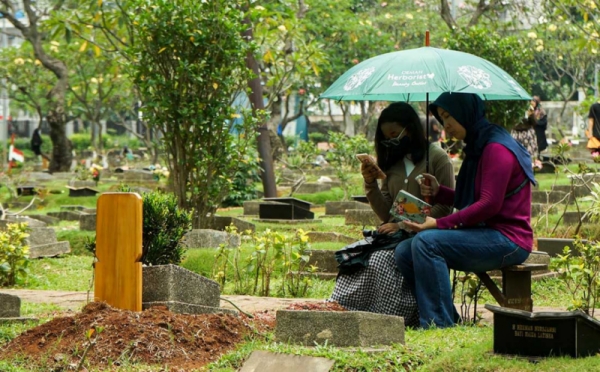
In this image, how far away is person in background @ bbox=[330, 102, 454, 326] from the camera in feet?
26.6

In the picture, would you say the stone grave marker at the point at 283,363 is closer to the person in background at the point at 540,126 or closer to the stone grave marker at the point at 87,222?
the stone grave marker at the point at 87,222

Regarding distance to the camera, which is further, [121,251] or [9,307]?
[9,307]

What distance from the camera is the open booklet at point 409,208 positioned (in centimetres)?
791

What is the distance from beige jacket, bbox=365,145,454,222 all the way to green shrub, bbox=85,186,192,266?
1.99m

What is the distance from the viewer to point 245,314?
795 cm

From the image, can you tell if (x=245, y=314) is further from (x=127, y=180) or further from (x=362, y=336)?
(x=127, y=180)

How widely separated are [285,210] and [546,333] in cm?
1039

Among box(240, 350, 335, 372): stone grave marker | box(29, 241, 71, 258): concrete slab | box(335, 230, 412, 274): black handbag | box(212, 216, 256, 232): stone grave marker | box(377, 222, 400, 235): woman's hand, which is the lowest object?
box(29, 241, 71, 258): concrete slab

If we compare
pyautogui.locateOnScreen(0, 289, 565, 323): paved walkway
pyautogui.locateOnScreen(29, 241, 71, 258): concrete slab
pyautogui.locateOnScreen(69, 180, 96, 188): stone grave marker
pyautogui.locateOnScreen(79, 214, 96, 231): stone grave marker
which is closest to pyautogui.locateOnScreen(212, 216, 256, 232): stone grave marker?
pyautogui.locateOnScreen(29, 241, 71, 258): concrete slab

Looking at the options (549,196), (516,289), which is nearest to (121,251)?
(516,289)

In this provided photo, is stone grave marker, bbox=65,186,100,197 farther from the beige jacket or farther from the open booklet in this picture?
the open booklet

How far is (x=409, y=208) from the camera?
797 cm

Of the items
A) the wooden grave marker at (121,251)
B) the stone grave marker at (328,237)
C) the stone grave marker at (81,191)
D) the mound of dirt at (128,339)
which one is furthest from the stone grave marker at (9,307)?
the stone grave marker at (81,191)

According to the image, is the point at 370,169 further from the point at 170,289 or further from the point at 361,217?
the point at 361,217
